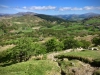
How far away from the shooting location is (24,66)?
92.4 ft

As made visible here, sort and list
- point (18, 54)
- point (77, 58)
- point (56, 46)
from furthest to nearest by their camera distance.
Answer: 1. point (56, 46)
2. point (18, 54)
3. point (77, 58)

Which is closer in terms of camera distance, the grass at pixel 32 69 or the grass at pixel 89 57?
the grass at pixel 32 69

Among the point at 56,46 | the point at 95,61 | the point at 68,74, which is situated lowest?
the point at 56,46

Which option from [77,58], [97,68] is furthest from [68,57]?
[97,68]

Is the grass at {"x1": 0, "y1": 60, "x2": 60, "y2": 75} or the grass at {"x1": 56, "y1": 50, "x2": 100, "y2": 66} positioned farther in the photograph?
the grass at {"x1": 56, "y1": 50, "x2": 100, "y2": 66}

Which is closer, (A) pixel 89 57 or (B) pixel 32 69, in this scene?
(B) pixel 32 69

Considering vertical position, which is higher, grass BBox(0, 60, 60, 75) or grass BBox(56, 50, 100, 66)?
grass BBox(56, 50, 100, 66)

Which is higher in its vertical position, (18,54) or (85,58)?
(85,58)

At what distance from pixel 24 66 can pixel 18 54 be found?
64.8 ft

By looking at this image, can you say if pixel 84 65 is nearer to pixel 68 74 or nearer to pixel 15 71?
pixel 68 74

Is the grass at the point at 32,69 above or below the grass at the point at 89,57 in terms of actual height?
below

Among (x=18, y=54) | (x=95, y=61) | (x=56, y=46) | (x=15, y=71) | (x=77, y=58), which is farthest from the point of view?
(x=56, y=46)

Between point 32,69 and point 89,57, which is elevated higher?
point 89,57

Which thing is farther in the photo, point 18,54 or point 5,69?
point 18,54
